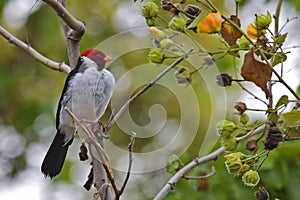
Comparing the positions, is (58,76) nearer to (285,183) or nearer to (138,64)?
(138,64)

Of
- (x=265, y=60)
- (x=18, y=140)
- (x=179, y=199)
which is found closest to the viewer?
(x=265, y=60)

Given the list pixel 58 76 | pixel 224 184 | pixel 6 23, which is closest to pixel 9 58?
pixel 6 23

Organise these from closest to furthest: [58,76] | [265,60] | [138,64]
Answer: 1. [265,60]
2. [138,64]
3. [58,76]

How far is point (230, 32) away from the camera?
2.54 ft

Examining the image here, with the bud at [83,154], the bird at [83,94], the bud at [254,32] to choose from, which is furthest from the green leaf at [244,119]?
the bird at [83,94]

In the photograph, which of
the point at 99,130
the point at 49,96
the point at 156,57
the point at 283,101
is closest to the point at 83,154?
the point at 99,130

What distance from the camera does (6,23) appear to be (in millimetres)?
2883

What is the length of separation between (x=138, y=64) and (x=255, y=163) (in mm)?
1682

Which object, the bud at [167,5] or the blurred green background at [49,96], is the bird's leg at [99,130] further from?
the blurred green background at [49,96]

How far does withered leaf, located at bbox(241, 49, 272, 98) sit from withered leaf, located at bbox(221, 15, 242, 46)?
49mm

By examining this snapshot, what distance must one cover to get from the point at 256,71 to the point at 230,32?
69 millimetres

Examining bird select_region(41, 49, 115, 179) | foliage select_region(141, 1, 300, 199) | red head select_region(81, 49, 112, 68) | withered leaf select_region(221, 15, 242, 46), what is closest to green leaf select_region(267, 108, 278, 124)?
foliage select_region(141, 1, 300, 199)

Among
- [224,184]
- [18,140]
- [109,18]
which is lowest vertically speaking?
[18,140]

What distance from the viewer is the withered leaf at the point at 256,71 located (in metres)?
0.73
